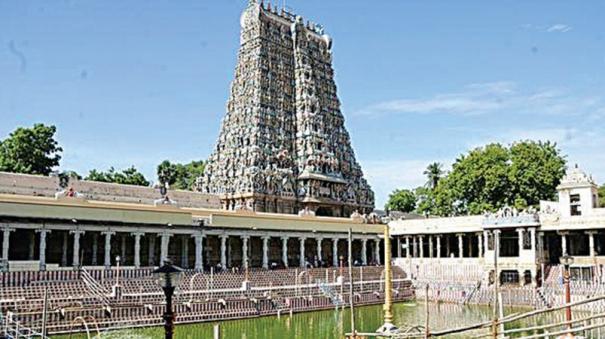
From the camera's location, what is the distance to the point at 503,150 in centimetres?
5716

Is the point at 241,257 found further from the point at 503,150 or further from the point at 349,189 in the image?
the point at 503,150

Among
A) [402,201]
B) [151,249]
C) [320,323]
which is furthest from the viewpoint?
[402,201]

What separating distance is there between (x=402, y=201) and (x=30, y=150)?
47413 millimetres

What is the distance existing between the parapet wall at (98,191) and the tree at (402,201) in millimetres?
36295

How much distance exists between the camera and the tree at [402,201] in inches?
3312

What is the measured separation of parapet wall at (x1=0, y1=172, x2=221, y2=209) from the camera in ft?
132

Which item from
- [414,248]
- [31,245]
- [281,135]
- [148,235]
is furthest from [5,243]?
[414,248]

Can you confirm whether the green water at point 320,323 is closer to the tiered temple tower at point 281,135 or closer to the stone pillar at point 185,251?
the stone pillar at point 185,251

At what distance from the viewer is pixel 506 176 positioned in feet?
181

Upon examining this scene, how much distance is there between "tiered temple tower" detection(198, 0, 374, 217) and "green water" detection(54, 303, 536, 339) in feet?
59.2

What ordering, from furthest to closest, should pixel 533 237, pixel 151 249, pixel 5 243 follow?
pixel 533 237 < pixel 151 249 < pixel 5 243

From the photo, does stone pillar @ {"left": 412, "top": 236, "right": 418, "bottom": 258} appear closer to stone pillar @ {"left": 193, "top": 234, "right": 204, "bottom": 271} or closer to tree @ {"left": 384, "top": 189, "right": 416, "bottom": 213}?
stone pillar @ {"left": 193, "top": 234, "right": 204, "bottom": 271}

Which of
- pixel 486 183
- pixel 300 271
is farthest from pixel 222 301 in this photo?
pixel 486 183

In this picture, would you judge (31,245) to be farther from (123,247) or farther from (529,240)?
(529,240)
